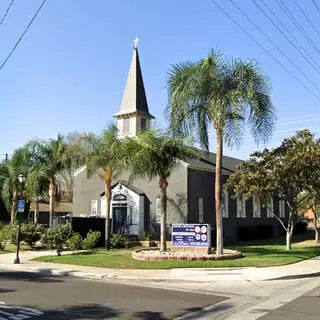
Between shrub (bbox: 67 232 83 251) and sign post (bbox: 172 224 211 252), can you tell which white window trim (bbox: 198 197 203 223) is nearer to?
sign post (bbox: 172 224 211 252)

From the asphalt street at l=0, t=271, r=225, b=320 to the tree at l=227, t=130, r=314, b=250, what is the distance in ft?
35.3

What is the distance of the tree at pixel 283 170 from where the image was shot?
64.7ft

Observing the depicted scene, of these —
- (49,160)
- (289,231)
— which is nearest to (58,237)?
(49,160)

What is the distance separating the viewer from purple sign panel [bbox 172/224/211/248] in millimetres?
17920

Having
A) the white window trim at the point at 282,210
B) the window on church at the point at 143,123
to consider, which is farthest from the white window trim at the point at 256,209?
the window on church at the point at 143,123

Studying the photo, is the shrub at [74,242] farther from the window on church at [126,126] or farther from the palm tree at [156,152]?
the window on church at [126,126]

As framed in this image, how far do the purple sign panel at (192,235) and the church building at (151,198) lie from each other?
6.15 meters

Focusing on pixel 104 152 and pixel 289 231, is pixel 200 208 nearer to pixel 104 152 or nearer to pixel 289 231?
pixel 289 231

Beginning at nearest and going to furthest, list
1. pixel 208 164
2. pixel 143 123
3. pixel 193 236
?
pixel 193 236 < pixel 208 164 < pixel 143 123

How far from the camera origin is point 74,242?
21.0 metres

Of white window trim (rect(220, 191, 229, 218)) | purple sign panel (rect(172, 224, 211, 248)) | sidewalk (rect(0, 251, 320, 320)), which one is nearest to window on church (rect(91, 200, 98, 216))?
white window trim (rect(220, 191, 229, 218))

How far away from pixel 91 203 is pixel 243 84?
17.0 m

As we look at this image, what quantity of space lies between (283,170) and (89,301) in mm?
13397

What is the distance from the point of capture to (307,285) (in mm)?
12070
